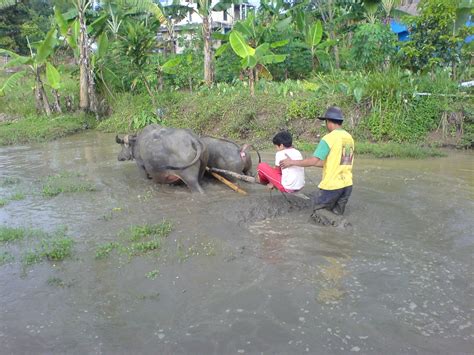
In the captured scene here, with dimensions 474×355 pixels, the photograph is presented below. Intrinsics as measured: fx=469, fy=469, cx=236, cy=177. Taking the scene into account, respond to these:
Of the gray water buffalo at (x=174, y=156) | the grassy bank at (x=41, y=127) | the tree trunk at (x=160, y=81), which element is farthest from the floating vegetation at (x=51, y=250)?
the tree trunk at (x=160, y=81)

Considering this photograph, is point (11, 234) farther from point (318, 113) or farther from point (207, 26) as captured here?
point (207, 26)

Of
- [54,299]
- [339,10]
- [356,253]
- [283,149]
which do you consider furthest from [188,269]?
[339,10]

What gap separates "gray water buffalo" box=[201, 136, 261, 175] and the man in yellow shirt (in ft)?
5.67

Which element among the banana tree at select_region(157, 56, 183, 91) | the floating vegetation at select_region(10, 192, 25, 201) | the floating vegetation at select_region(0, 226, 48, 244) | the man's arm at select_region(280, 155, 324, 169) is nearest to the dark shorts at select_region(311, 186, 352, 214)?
the man's arm at select_region(280, 155, 324, 169)

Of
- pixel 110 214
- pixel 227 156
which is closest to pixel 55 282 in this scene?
pixel 110 214

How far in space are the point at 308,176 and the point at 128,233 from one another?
11.9 ft

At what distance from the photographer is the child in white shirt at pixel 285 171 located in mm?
5758

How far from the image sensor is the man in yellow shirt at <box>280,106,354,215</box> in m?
5.25

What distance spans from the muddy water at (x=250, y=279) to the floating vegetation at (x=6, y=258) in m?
0.07

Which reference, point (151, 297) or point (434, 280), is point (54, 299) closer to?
point (151, 297)

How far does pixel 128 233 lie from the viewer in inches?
215

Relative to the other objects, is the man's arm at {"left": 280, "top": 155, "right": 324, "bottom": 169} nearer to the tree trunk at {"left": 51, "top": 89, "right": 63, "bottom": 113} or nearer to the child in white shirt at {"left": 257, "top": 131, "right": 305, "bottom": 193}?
the child in white shirt at {"left": 257, "top": 131, "right": 305, "bottom": 193}

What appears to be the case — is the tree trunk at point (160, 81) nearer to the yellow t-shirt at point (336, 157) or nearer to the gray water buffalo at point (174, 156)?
the gray water buffalo at point (174, 156)

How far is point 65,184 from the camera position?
785cm
